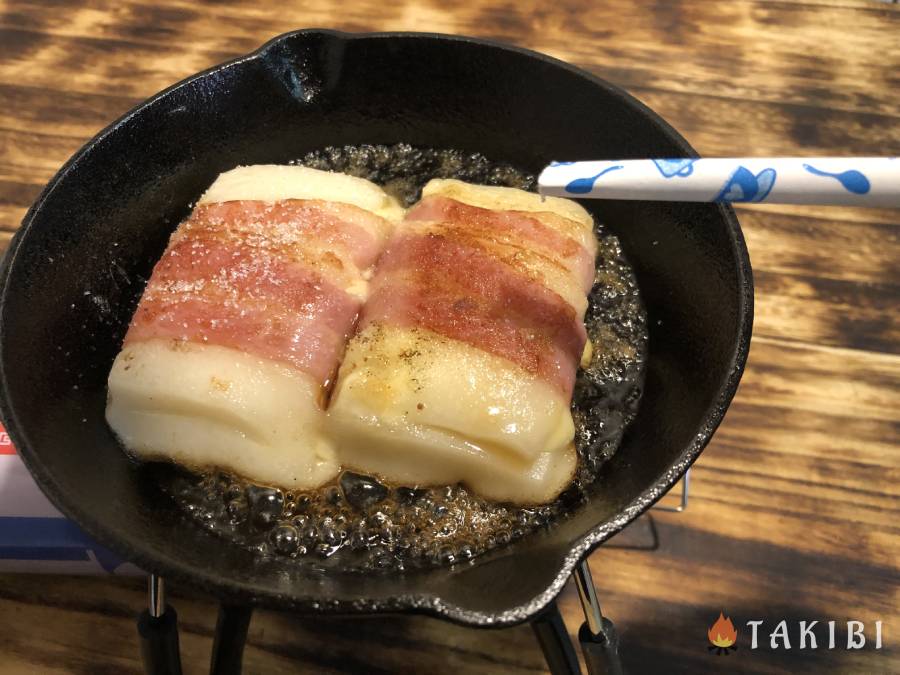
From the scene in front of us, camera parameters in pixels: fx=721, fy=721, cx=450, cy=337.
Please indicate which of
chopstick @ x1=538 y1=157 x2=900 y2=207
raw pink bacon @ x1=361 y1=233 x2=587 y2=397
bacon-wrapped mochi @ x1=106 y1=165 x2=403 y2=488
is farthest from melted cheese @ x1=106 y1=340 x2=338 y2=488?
chopstick @ x1=538 y1=157 x2=900 y2=207

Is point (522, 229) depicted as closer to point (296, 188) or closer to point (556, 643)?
point (296, 188)

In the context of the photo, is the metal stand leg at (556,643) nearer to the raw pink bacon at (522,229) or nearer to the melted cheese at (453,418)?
the melted cheese at (453,418)

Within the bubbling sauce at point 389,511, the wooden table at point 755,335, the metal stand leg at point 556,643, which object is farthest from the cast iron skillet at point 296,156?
the wooden table at point 755,335

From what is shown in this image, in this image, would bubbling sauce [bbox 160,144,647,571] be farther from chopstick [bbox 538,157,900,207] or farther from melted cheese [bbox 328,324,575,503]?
chopstick [bbox 538,157,900,207]

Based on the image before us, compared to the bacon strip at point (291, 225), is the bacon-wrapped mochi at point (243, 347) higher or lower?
lower

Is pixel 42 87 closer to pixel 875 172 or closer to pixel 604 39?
pixel 604 39

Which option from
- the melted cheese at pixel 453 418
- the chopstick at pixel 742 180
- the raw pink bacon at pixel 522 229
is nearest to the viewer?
the chopstick at pixel 742 180

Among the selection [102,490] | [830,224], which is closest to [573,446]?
[102,490]
